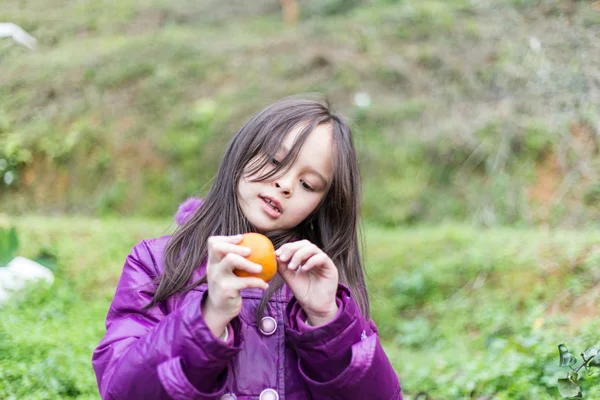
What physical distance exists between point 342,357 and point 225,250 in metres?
0.41

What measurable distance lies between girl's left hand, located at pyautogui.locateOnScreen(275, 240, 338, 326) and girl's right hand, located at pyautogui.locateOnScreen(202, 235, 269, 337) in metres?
0.16

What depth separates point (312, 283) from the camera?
165 cm

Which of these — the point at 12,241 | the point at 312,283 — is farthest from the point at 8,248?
the point at 312,283

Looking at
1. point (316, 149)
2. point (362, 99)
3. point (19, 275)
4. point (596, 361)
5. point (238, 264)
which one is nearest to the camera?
point (238, 264)

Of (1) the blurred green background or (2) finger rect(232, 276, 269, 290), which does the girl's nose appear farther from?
(1) the blurred green background

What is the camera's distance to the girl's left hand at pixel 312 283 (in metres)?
1.61

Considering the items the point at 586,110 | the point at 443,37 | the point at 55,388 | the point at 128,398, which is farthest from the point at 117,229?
the point at 443,37

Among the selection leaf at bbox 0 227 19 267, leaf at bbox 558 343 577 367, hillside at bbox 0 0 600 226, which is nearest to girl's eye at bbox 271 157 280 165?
leaf at bbox 558 343 577 367

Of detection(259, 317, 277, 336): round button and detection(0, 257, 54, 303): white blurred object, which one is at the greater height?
detection(259, 317, 277, 336): round button

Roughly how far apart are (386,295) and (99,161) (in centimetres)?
401

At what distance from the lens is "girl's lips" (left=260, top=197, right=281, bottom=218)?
5.85 feet

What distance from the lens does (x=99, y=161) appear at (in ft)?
25.1

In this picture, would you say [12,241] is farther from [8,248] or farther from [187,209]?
[187,209]

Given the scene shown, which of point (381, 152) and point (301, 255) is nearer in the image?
point (301, 255)
